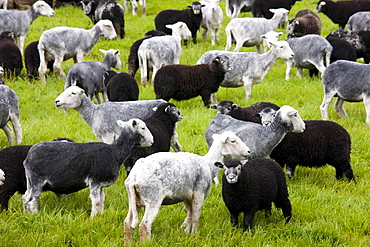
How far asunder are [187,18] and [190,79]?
310 inches

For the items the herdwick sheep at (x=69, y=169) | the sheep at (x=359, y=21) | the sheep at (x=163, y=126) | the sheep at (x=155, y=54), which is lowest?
the sheep at (x=359, y=21)

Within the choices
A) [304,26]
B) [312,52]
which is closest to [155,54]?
[312,52]

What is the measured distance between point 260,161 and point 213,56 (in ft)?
22.6

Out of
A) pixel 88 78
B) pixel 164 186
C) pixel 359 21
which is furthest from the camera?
pixel 359 21

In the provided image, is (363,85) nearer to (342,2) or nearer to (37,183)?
(37,183)

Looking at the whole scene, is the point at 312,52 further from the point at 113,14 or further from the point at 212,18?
the point at 113,14

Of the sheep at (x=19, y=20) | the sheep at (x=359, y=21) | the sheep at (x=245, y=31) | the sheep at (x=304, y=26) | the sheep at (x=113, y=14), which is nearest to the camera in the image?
the sheep at (x=245, y=31)

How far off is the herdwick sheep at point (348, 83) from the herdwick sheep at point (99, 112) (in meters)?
4.17

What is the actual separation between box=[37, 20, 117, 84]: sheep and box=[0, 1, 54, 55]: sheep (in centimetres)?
323

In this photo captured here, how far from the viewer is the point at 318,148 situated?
8.40 m

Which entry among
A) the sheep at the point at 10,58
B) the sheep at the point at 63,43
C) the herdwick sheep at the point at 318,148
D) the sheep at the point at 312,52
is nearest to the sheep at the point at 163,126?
the herdwick sheep at the point at 318,148

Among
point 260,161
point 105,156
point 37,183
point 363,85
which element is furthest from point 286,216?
point 363,85

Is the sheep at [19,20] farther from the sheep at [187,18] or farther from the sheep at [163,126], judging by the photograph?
the sheep at [163,126]

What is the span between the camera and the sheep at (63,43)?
14.5 m
